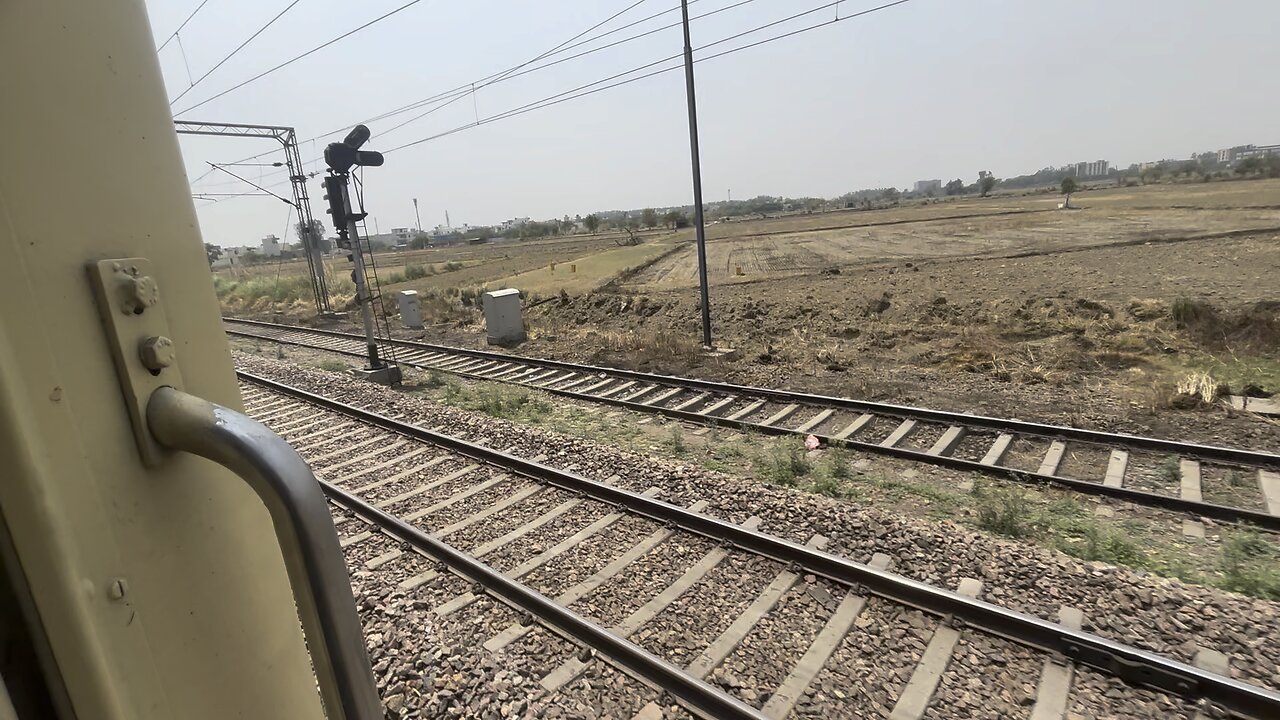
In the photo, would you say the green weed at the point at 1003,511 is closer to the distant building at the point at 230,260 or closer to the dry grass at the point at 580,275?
the dry grass at the point at 580,275

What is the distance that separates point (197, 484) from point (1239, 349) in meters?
14.1

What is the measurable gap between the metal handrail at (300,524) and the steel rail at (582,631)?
298cm

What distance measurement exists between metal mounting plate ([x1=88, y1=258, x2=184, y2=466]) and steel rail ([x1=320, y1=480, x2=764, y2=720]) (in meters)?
3.28

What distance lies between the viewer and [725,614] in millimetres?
4160

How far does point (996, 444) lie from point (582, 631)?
18.1 feet

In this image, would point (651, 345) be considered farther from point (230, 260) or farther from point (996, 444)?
point (230, 260)

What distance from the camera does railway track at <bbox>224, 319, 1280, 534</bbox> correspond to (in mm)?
5648

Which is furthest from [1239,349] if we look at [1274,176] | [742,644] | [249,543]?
[1274,176]

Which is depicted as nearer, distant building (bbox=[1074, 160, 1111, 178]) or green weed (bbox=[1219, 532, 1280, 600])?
green weed (bbox=[1219, 532, 1280, 600])

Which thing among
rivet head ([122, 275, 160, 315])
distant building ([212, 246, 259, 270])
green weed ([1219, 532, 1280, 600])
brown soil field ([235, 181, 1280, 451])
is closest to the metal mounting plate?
rivet head ([122, 275, 160, 315])

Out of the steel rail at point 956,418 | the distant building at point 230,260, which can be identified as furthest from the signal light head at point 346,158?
the distant building at point 230,260

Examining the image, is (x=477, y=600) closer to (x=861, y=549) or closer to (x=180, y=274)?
(x=861, y=549)

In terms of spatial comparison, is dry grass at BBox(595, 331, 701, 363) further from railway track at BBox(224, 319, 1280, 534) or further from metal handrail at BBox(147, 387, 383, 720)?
metal handrail at BBox(147, 387, 383, 720)

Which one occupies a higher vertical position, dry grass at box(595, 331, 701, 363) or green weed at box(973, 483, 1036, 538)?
dry grass at box(595, 331, 701, 363)
